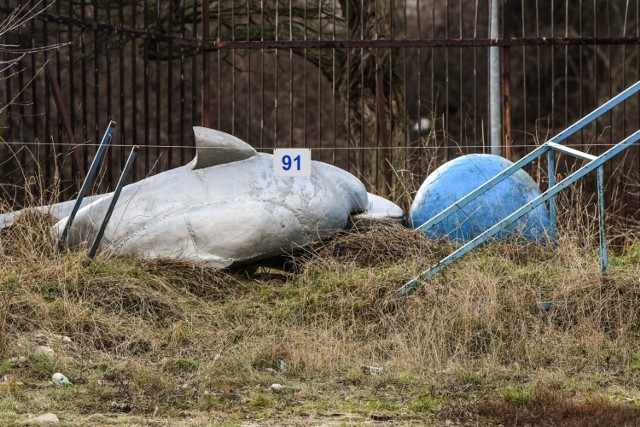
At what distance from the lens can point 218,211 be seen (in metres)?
9.03

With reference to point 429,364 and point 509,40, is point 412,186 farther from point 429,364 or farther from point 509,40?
point 429,364

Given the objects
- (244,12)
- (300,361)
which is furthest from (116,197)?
(244,12)

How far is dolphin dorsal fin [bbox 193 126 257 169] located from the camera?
9352 millimetres

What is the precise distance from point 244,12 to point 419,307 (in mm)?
7534

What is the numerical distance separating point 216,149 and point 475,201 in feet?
7.27

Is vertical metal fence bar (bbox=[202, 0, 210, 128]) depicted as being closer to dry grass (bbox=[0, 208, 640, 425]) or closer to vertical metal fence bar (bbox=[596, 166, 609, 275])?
dry grass (bbox=[0, 208, 640, 425])

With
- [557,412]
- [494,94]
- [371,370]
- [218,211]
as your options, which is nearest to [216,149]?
[218,211]

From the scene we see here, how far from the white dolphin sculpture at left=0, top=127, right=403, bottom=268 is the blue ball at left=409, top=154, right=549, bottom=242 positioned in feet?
2.48

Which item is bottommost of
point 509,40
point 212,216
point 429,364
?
point 429,364

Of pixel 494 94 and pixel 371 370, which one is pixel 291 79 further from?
pixel 371 370

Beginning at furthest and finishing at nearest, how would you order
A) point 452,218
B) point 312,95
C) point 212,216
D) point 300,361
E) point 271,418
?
1. point 312,95
2. point 452,218
3. point 212,216
4. point 300,361
5. point 271,418

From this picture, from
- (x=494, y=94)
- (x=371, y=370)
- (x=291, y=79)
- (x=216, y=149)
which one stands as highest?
(x=291, y=79)

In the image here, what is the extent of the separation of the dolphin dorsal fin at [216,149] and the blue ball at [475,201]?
63.8 inches

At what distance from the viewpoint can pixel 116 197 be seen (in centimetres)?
855
